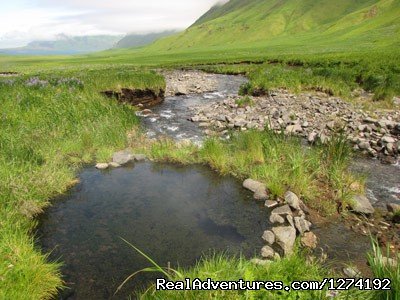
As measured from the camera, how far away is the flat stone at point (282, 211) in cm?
830

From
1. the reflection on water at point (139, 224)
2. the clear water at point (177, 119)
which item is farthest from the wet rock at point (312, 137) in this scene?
the reflection on water at point (139, 224)

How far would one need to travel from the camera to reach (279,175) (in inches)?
394

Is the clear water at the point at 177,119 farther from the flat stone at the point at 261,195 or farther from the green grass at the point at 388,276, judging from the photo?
the green grass at the point at 388,276

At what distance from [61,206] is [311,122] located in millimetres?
14252

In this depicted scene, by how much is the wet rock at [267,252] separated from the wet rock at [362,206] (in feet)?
11.0

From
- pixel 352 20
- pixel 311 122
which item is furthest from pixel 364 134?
pixel 352 20

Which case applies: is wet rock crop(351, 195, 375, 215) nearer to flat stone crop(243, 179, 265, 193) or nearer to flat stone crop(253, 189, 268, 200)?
flat stone crop(253, 189, 268, 200)

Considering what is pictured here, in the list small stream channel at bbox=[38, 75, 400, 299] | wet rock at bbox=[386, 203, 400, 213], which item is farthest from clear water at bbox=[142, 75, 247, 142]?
wet rock at bbox=[386, 203, 400, 213]

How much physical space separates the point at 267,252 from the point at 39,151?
29.4ft

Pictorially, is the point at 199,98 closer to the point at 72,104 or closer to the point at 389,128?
the point at 72,104

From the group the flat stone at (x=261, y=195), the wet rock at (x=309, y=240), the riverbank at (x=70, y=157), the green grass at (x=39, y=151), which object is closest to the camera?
the green grass at (x=39, y=151)

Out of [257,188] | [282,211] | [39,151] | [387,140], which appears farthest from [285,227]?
[387,140]

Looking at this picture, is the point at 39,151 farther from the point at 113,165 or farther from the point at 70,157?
the point at 113,165

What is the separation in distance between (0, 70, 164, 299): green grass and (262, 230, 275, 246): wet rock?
460 cm
